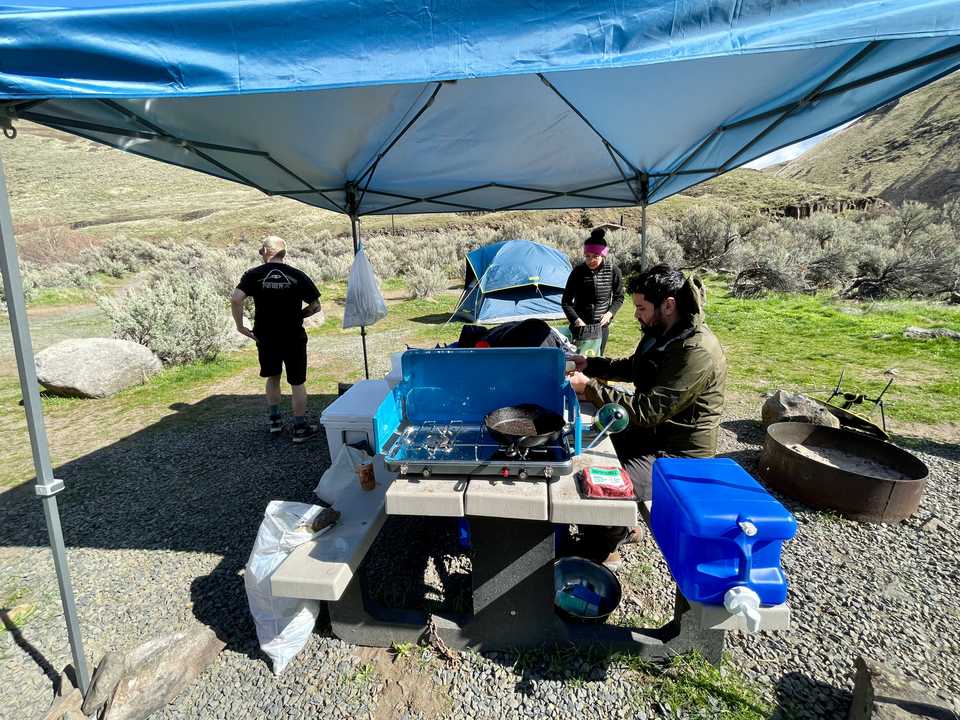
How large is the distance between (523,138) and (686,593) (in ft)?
12.5

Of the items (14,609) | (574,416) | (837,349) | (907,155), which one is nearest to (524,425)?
(574,416)

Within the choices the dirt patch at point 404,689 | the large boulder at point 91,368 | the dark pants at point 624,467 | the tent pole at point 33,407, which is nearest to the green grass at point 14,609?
the tent pole at point 33,407

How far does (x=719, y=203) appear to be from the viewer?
111 feet

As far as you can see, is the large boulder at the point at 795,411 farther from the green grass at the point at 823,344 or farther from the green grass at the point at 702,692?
the green grass at the point at 702,692

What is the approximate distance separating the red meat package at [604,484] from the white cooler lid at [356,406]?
1516 mm

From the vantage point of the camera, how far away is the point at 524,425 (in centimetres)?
207

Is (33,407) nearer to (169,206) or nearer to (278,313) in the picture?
(278,313)

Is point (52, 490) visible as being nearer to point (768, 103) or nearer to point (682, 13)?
point (682, 13)

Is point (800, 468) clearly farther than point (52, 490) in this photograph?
Yes

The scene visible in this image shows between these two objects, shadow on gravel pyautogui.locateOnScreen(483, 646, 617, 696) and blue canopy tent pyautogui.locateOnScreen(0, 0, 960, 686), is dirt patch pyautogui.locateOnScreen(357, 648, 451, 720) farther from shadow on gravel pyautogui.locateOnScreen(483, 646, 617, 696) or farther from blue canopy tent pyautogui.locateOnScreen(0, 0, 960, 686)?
blue canopy tent pyautogui.locateOnScreen(0, 0, 960, 686)

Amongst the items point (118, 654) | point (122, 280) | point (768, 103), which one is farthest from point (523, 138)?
point (122, 280)

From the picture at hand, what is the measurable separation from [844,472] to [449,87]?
3.82 metres

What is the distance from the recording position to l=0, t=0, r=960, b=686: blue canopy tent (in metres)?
1.57

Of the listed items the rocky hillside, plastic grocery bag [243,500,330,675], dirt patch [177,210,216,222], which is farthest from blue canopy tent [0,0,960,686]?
dirt patch [177,210,216,222]
